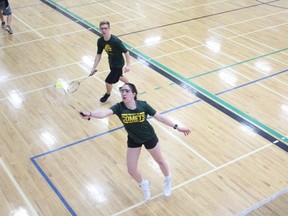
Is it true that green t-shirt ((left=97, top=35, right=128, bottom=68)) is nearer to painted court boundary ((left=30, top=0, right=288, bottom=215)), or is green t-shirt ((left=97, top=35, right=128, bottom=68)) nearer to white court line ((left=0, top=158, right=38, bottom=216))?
painted court boundary ((left=30, top=0, right=288, bottom=215))

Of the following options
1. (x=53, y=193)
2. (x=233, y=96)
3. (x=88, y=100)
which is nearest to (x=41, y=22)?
(x=88, y=100)

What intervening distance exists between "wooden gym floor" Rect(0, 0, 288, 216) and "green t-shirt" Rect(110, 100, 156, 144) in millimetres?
1329

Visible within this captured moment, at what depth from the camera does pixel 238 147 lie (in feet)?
24.5

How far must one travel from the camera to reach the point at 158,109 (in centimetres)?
866

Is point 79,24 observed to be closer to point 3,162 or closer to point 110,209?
point 3,162

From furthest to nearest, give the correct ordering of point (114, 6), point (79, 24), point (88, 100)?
point (114, 6) < point (79, 24) < point (88, 100)

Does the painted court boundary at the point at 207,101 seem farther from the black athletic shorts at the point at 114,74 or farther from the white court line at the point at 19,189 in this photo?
the black athletic shorts at the point at 114,74

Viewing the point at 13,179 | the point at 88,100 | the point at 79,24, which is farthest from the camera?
the point at 79,24

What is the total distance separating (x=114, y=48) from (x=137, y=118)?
3152 millimetres

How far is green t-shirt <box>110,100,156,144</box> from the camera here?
520cm

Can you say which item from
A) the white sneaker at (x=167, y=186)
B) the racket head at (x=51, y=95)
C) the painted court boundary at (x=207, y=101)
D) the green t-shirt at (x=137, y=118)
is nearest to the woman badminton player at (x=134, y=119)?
the green t-shirt at (x=137, y=118)

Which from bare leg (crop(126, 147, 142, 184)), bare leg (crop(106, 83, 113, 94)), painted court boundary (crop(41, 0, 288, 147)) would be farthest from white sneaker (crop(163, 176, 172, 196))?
bare leg (crop(106, 83, 113, 94))

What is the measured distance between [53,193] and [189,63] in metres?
5.99

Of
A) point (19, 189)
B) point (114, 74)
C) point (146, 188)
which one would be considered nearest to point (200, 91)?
point (114, 74)
